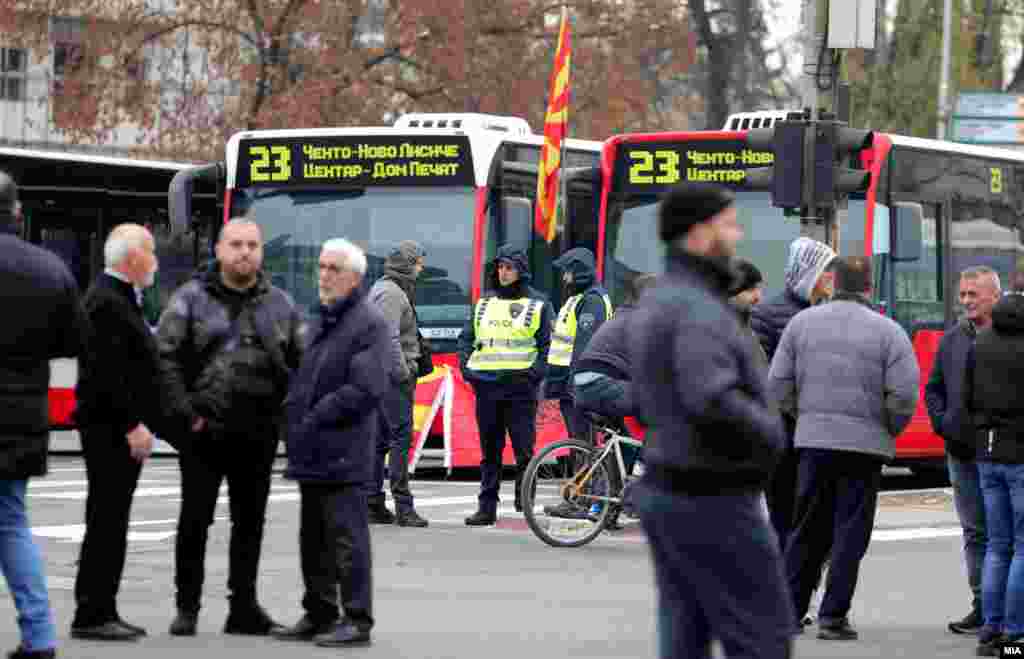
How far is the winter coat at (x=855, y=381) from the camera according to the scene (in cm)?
988

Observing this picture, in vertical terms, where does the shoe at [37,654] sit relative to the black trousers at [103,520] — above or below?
below

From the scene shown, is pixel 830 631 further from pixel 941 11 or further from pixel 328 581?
pixel 941 11

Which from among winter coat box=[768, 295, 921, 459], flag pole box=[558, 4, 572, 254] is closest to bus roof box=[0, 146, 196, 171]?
flag pole box=[558, 4, 572, 254]

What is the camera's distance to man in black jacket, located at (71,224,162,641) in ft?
30.8

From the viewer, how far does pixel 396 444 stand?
15.2 m

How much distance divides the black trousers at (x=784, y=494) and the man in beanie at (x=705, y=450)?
13.8 feet

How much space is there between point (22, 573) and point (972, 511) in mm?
4403

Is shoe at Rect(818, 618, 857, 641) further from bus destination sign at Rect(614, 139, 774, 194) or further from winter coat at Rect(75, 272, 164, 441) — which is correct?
bus destination sign at Rect(614, 139, 774, 194)

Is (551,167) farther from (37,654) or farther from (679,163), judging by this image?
(37,654)

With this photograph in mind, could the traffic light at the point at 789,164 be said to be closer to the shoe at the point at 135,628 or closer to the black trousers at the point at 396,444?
the black trousers at the point at 396,444

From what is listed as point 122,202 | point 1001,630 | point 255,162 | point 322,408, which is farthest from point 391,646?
point 122,202

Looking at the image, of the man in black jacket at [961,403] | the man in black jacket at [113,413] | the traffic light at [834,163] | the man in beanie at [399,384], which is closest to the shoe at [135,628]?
the man in black jacket at [113,413]

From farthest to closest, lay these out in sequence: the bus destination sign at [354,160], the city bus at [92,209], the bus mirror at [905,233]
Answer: the city bus at [92,209], the bus destination sign at [354,160], the bus mirror at [905,233]

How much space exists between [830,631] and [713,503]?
13.0 ft
